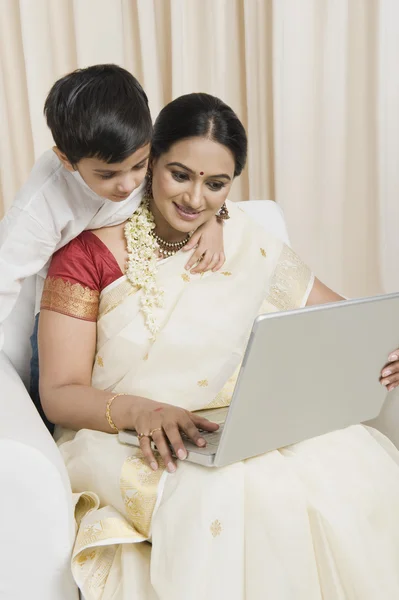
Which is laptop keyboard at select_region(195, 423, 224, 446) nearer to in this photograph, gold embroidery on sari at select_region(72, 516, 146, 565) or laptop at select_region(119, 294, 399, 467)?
laptop at select_region(119, 294, 399, 467)

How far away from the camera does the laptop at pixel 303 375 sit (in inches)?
42.2

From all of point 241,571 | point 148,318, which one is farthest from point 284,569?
point 148,318

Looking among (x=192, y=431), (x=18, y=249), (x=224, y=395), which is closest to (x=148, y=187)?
(x=18, y=249)

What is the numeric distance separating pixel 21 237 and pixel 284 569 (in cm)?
79

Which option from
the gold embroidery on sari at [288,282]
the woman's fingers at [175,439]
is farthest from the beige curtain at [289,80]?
the woman's fingers at [175,439]

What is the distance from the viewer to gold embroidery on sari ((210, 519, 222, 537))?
118cm

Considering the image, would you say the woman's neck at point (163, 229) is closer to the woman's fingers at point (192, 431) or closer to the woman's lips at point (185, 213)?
the woman's lips at point (185, 213)

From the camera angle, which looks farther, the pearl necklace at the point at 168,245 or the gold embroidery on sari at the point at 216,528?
the pearl necklace at the point at 168,245

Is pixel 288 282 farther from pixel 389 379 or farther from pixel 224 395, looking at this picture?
pixel 389 379

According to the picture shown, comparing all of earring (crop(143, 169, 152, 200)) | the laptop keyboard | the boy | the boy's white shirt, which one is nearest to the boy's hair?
the boy

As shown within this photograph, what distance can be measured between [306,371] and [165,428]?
0.31 metres

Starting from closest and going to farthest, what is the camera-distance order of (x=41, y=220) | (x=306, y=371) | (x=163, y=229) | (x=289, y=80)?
(x=306, y=371) < (x=41, y=220) < (x=163, y=229) < (x=289, y=80)

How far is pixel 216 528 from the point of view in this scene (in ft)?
3.89

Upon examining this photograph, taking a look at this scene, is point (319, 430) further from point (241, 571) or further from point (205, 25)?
point (205, 25)
